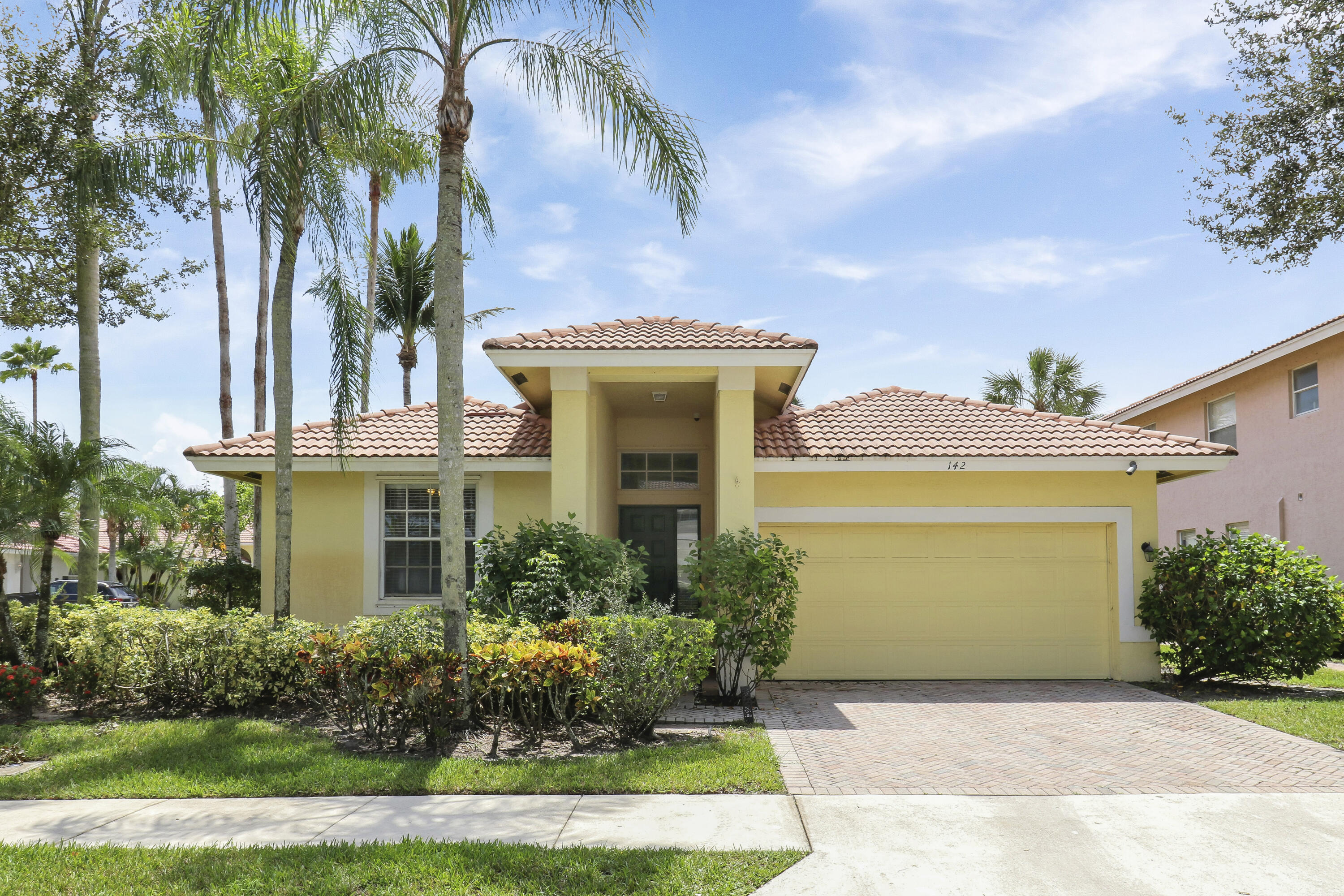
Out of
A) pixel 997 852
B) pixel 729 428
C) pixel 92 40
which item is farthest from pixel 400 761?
pixel 92 40

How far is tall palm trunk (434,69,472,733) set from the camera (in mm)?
7895

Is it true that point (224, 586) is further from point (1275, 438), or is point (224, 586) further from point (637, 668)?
point (1275, 438)

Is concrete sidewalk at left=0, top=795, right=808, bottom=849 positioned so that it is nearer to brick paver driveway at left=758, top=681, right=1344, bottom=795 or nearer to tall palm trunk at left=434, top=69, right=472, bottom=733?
brick paver driveway at left=758, top=681, right=1344, bottom=795

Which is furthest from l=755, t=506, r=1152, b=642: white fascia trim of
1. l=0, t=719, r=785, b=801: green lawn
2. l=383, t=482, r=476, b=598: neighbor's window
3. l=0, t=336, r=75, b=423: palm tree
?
l=0, t=336, r=75, b=423: palm tree

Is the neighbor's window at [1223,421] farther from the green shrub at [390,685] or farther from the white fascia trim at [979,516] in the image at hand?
the green shrub at [390,685]

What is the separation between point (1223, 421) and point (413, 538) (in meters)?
17.0

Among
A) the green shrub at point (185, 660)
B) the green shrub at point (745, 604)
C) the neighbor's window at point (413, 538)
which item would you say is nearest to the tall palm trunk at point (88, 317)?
the green shrub at point (185, 660)

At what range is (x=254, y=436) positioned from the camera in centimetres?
1251

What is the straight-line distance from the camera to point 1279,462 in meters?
16.5

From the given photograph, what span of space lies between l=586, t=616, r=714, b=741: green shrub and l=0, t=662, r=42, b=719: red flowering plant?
603 cm

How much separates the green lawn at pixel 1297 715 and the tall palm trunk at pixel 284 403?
11037mm

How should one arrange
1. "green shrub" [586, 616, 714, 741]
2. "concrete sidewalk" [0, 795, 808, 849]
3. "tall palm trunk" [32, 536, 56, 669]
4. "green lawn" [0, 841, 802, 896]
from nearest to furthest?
"green lawn" [0, 841, 802, 896]
"concrete sidewalk" [0, 795, 808, 849]
"green shrub" [586, 616, 714, 741]
"tall palm trunk" [32, 536, 56, 669]

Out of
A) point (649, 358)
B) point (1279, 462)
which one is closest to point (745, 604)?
point (649, 358)

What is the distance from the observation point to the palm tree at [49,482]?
1020 centimetres
